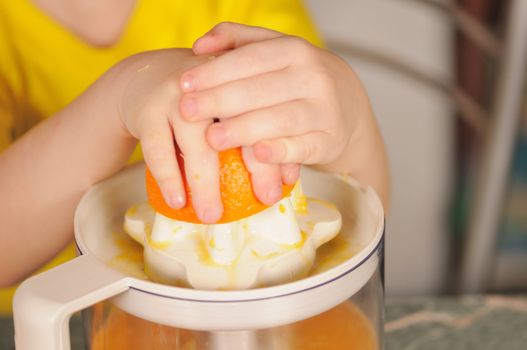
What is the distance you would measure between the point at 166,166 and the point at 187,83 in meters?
0.03

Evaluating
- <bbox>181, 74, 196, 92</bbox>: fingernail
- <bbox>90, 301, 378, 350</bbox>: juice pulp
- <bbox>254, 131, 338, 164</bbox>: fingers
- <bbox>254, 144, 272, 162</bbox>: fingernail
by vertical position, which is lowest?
<bbox>90, 301, 378, 350</bbox>: juice pulp

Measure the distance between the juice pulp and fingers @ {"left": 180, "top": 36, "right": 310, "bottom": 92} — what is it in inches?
3.3

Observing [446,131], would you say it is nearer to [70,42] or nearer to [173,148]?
[70,42]

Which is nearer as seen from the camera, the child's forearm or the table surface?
the child's forearm

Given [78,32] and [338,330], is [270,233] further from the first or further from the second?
[78,32]

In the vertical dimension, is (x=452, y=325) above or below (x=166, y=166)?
below

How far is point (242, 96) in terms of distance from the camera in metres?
0.28

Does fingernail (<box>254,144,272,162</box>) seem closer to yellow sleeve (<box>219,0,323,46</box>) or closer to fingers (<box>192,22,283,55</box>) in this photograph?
fingers (<box>192,22,283,55</box>)

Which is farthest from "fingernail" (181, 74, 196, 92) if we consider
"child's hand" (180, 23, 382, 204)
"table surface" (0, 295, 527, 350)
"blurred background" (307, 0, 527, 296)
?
"blurred background" (307, 0, 527, 296)

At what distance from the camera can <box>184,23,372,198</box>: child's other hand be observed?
0.28 meters

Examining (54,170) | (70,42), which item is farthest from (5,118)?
(54,170)

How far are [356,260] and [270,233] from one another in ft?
0.13

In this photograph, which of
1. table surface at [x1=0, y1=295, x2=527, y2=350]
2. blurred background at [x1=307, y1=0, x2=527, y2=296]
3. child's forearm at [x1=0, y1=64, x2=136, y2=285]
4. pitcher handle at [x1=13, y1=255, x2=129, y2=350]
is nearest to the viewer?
pitcher handle at [x1=13, y1=255, x2=129, y2=350]

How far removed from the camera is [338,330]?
30 centimetres
